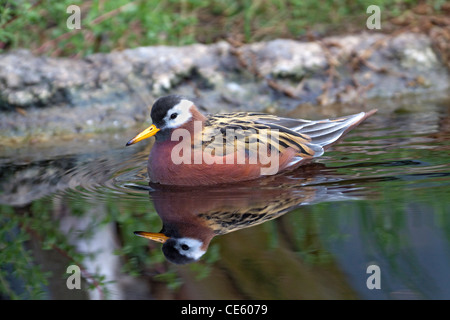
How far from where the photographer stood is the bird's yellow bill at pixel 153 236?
15.1 feet

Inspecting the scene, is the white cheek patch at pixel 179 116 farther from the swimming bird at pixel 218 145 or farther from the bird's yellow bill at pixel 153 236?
the bird's yellow bill at pixel 153 236

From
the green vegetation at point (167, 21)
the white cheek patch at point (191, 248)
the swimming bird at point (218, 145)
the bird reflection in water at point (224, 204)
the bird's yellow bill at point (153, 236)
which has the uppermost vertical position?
the green vegetation at point (167, 21)

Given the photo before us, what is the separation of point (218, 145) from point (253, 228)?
125cm

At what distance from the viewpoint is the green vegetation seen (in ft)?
27.5

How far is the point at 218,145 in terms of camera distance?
225 inches

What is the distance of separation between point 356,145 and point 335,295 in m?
3.15

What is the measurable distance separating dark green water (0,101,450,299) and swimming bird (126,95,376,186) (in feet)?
0.52

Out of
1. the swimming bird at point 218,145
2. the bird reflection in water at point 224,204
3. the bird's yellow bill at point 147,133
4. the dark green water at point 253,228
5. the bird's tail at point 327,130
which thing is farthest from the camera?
the bird's tail at point 327,130

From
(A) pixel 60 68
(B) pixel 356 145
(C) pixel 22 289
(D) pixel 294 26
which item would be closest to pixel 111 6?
(A) pixel 60 68

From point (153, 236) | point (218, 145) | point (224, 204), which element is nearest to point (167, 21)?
point (218, 145)

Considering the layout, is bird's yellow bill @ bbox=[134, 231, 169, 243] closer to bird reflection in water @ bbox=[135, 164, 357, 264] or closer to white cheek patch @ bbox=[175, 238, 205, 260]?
bird reflection in water @ bbox=[135, 164, 357, 264]

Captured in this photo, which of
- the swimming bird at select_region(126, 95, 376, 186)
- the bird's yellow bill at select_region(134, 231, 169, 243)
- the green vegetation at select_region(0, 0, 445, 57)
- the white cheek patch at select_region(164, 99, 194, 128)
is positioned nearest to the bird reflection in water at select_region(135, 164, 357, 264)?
the bird's yellow bill at select_region(134, 231, 169, 243)

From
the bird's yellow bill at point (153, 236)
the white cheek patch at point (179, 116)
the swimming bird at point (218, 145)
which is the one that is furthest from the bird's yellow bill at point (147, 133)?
the bird's yellow bill at point (153, 236)

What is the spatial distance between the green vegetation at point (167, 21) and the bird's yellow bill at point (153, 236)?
3.89 m
